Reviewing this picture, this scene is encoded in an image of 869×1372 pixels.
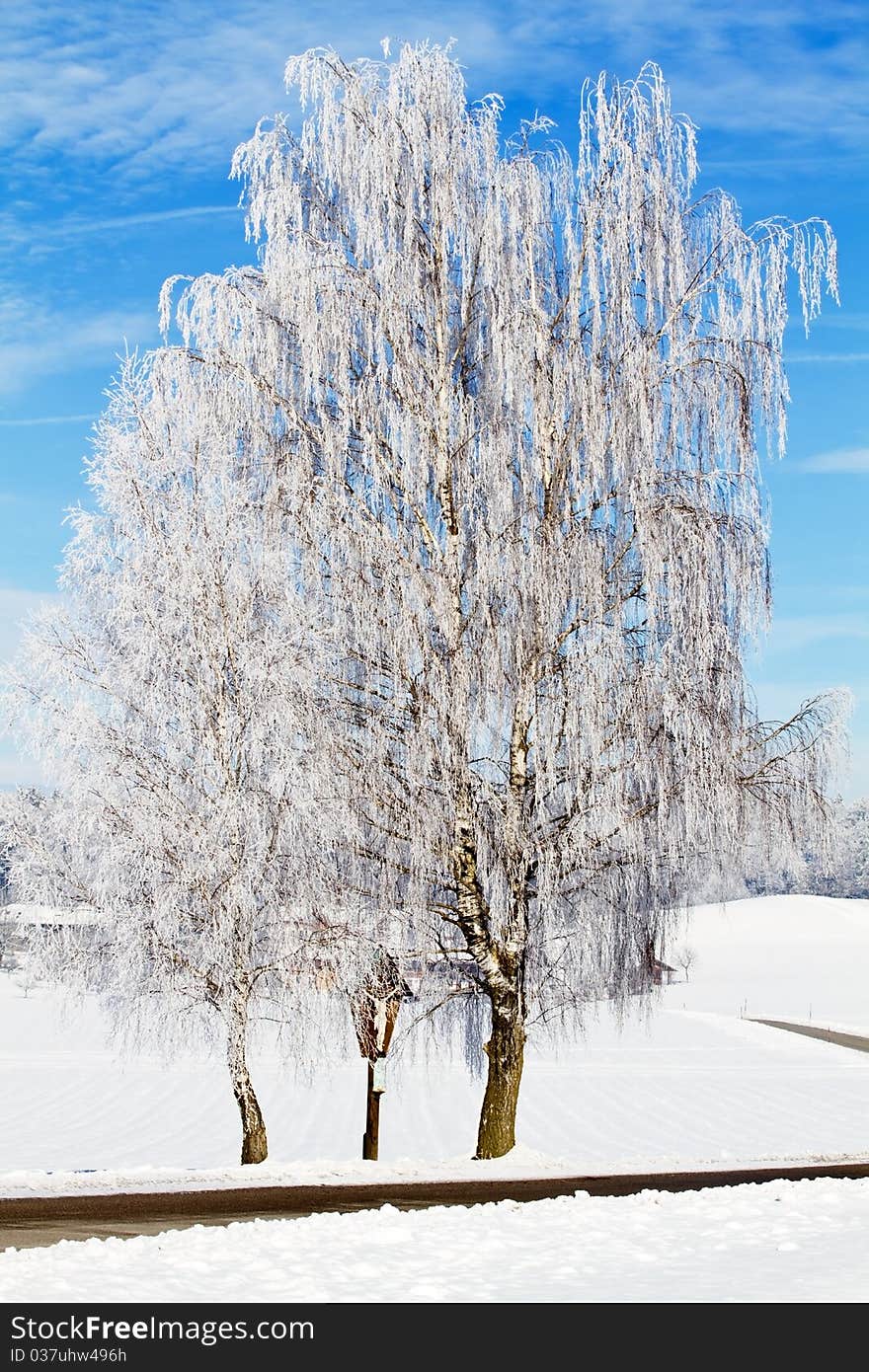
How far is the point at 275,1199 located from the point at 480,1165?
8.66 feet

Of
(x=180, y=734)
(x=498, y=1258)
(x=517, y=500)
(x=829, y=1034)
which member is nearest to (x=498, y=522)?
(x=517, y=500)

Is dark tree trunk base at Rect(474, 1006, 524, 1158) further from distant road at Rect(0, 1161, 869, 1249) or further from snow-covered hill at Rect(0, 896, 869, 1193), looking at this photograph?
distant road at Rect(0, 1161, 869, 1249)

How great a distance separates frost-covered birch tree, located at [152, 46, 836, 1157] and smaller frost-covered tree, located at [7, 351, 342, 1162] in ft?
1.64

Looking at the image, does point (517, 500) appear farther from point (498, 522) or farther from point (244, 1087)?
point (244, 1087)

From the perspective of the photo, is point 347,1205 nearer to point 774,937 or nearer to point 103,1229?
point 103,1229

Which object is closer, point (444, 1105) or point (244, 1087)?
point (244, 1087)

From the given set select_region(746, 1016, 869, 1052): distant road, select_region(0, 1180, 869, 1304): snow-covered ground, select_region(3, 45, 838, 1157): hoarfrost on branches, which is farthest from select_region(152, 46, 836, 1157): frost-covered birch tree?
select_region(746, 1016, 869, 1052): distant road

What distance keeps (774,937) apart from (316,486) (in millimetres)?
92746

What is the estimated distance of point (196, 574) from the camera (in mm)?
14516

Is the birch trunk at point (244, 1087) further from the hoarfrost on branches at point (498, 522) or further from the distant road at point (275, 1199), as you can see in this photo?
the distant road at point (275, 1199)

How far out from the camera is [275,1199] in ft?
36.4

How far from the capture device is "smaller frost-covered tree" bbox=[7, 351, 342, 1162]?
13797mm

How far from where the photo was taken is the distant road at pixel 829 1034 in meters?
50.6
